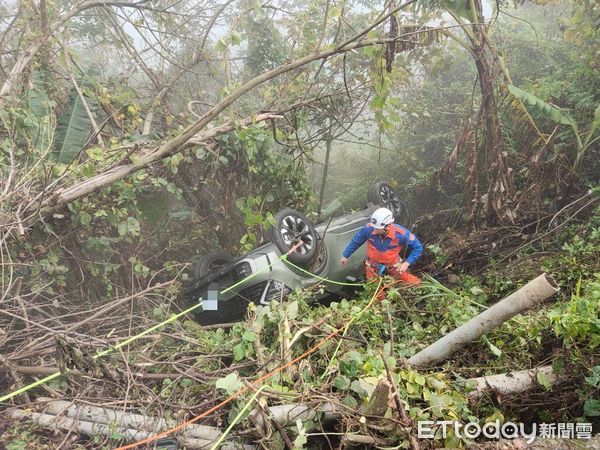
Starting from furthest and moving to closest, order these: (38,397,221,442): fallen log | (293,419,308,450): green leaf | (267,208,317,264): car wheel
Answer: (267,208,317,264): car wheel
(38,397,221,442): fallen log
(293,419,308,450): green leaf

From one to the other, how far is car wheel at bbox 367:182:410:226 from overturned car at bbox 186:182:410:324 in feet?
2.62

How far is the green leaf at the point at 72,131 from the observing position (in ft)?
15.5

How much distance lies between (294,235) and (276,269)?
0.59m

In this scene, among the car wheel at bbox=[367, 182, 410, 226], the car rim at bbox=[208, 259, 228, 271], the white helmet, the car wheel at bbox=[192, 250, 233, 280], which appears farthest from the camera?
the car wheel at bbox=[367, 182, 410, 226]

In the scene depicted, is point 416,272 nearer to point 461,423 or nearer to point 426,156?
point 461,423

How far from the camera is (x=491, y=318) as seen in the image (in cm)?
232

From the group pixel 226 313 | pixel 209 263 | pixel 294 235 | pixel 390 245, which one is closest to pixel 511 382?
pixel 390 245

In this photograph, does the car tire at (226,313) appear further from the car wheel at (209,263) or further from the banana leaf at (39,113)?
the banana leaf at (39,113)

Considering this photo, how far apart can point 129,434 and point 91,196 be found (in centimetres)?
264

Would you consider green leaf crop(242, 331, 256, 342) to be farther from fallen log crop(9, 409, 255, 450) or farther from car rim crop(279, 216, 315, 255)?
car rim crop(279, 216, 315, 255)

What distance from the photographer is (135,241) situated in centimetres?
534

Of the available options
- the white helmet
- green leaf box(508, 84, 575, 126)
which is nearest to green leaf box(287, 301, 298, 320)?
the white helmet

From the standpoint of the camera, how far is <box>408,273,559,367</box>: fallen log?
80.2 inches

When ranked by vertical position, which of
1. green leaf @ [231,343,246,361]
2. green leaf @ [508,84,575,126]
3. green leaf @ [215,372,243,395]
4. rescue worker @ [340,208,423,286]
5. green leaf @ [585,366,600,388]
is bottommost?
green leaf @ [585,366,600,388]
